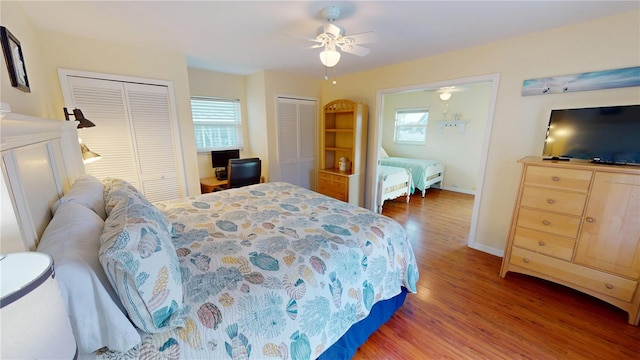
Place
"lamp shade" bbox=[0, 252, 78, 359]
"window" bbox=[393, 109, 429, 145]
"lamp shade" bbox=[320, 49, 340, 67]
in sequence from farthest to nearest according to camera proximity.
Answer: "window" bbox=[393, 109, 429, 145] < "lamp shade" bbox=[320, 49, 340, 67] < "lamp shade" bbox=[0, 252, 78, 359]

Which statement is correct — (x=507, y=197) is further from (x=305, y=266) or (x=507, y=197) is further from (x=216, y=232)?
(x=216, y=232)

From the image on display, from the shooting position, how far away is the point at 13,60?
1.31 metres

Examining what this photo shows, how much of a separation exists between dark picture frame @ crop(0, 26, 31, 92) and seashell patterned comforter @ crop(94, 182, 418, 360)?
1.16 meters

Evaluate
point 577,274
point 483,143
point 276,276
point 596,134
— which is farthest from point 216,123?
point 577,274

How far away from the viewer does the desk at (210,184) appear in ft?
11.2

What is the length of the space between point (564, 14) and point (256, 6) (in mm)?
2393

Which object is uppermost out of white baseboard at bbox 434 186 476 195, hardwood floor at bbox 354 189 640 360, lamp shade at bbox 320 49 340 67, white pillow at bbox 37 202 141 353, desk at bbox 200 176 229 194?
lamp shade at bbox 320 49 340 67

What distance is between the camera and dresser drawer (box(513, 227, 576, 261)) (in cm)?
195

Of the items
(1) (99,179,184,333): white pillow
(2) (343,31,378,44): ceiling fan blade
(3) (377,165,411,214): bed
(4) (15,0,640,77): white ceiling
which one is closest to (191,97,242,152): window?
(4) (15,0,640,77): white ceiling

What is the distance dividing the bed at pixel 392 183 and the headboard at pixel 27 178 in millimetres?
3593

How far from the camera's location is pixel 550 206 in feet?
6.51

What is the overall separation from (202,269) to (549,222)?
2.68 meters

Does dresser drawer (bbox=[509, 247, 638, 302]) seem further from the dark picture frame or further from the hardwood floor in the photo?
the dark picture frame

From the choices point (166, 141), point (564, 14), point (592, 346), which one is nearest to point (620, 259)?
point (592, 346)
